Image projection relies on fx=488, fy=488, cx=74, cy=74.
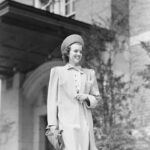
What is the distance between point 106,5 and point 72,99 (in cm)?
756

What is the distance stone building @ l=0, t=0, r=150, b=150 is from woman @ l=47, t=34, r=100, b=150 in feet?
19.4

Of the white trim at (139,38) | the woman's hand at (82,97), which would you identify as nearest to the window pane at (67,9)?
the white trim at (139,38)

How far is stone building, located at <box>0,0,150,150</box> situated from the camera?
11.7 meters

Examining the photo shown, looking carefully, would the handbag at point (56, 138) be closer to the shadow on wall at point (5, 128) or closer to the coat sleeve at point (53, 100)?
the coat sleeve at point (53, 100)

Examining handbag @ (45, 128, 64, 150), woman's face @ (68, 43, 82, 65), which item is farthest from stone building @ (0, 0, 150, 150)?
handbag @ (45, 128, 64, 150)

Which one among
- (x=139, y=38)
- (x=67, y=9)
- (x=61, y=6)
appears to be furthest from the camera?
(x=61, y=6)

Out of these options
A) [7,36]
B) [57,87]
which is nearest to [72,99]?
[57,87]

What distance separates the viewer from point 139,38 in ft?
39.5

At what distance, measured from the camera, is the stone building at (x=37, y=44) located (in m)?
11.7

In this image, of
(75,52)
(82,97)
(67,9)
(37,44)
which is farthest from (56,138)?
(67,9)

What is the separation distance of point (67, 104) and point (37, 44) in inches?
328

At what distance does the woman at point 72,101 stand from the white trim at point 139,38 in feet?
22.3

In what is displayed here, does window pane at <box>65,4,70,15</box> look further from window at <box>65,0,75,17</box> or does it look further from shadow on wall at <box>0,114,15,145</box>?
shadow on wall at <box>0,114,15,145</box>

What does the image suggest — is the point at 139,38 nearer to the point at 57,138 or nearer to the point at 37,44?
the point at 37,44
